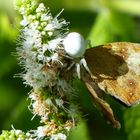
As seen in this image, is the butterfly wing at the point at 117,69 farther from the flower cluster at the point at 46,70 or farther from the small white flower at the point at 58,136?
the small white flower at the point at 58,136

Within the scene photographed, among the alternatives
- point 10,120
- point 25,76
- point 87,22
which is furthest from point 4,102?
point 25,76

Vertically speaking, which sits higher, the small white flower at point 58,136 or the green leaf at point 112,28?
the small white flower at point 58,136

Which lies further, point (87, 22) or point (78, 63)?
point (87, 22)

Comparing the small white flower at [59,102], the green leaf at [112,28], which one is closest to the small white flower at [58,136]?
the small white flower at [59,102]

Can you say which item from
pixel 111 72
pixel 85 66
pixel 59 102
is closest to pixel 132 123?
pixel 111 72

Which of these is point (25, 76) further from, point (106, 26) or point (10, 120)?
point (106, 26)

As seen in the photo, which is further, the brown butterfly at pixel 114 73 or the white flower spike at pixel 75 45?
the brown butterfly at pixel 114 73

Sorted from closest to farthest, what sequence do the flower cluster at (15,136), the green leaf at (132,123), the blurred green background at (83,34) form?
the flower cluster at (15,136) → the green leaf at (132,123) → the blurred green background at (83,34)

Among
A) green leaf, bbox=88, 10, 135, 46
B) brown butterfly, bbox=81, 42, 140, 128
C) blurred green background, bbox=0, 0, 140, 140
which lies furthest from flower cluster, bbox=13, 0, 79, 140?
green leaf, bbox=88, 10, 135, 46
